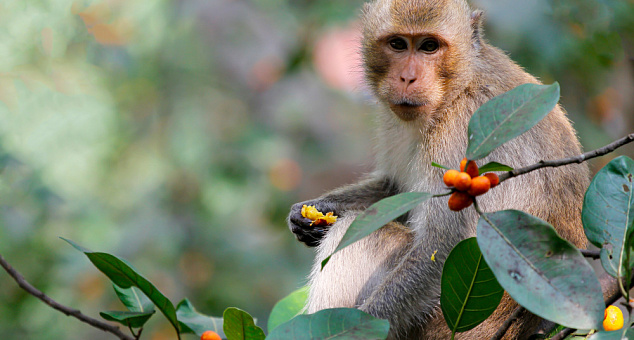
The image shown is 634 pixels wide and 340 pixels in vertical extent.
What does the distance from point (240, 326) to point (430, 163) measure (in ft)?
4.79

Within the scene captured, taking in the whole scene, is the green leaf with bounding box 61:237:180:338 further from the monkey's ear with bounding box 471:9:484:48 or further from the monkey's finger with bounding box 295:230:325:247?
the monkey's ear with bounding box 471:9:484:48

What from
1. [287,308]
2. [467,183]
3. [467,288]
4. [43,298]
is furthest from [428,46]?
[43,298]

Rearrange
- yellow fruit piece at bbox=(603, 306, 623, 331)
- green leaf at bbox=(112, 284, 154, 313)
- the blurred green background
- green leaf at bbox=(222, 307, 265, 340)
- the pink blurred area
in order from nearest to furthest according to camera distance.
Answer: yellow fruit piece at bbox=(603, 306, 623, 331) < green leaf at bbox=(222, 307, 265, 340) < green leaf at bbox=(112, 284, 154, 313) < the blurred green background < the pink blurred area

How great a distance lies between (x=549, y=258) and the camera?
149cm

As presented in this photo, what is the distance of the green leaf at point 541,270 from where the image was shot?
1.41 meters

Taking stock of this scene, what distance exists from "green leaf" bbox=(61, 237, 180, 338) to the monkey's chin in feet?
5.20

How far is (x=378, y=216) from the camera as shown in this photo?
5.09 ft

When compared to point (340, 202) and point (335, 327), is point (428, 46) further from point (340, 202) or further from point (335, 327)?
point (335, 327)

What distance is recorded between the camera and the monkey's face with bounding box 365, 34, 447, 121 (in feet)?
10.6

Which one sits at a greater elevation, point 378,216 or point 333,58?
point 333,58

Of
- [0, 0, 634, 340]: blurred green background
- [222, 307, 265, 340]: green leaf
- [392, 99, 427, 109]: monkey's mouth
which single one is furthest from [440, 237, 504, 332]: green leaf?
[0, 0, 634, 340]: blurred green background

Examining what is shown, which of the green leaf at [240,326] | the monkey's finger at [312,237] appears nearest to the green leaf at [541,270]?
the green leaf at [240,326]

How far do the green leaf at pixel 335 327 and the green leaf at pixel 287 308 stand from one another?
1067 mm

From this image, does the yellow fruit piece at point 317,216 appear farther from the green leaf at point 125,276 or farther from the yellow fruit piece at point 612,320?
the yellow fruit piece at point 612,320
